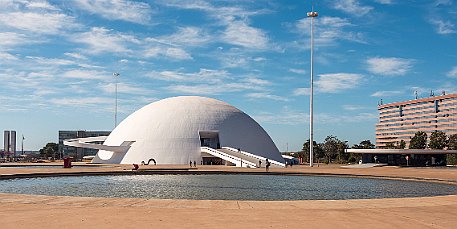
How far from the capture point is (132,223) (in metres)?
10.6

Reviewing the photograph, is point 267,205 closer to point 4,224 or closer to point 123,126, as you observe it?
point 4,224

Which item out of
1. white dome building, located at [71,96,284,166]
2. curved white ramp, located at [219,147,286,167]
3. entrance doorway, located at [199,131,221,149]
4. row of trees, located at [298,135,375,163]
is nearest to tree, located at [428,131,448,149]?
row of trees, located at [298,135,375,163]

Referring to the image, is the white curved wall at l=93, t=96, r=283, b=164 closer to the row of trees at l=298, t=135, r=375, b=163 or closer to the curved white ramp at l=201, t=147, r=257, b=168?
the curved white ramp at l=201, t=147, r=257, b=168

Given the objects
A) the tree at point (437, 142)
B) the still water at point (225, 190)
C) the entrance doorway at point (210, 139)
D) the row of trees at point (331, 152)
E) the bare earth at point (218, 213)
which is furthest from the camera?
the tree at point (437, 142)

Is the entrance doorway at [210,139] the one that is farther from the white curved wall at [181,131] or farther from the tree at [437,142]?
the tree at [437,142]

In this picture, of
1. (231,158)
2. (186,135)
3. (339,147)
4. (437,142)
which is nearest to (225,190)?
(231,158)

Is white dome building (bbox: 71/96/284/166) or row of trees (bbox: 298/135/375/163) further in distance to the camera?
row of trees (bbox: 298/135/375/163)

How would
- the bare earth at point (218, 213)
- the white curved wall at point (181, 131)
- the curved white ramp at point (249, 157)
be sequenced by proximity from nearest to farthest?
the bare earth at point (218, 213) → the curved white ramp at point (249, 157) → the white curved wall at point (181, 131)

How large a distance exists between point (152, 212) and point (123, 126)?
63626 millimetres

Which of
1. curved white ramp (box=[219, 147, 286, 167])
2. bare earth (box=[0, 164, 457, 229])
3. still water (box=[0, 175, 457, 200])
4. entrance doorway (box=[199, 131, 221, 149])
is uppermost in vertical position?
entrance doorway (box=[199, 131, 221, 149])

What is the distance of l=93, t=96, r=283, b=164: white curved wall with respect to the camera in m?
64.8

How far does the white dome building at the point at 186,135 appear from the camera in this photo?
211ft

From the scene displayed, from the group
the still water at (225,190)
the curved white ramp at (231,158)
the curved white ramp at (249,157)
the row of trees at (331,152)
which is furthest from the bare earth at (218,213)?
the row of trees at (331,152)

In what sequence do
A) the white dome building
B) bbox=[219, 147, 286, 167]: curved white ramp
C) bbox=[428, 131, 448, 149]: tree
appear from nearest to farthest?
bbox=[219, 147, 286, 167]: curved white ramp → the white dome building → bbox=[428, 131, 448, 149]: tree
